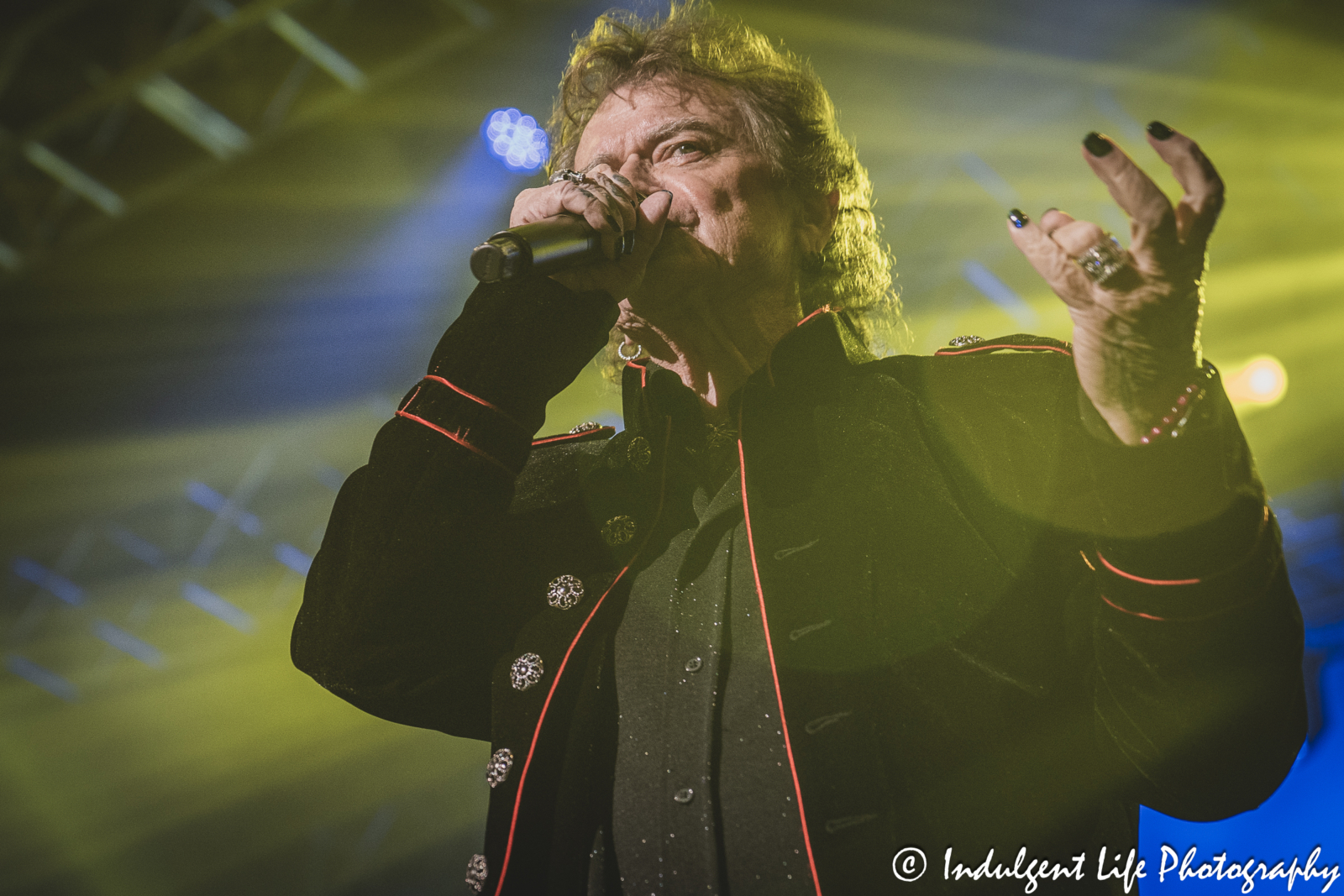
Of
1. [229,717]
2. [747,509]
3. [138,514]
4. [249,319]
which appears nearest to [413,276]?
[249,319]

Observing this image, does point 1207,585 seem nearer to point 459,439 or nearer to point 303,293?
point 459,439

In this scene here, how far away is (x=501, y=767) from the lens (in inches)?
39.6

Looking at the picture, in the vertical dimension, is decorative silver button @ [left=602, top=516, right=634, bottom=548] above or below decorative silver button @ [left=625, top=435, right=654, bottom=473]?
below

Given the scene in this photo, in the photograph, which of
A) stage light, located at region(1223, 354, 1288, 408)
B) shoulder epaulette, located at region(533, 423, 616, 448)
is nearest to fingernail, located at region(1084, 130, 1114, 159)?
shoulder epaulette, located at region(533, 423, 616, 448)

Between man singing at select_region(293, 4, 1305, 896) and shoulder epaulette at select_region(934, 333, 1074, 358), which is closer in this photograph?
man singing at select_region(293, 4, 1305, 896)

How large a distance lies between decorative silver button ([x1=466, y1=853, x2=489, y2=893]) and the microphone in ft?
2.14

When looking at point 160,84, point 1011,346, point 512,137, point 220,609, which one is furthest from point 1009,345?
point 220,609

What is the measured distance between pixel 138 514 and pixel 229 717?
5.11 feet

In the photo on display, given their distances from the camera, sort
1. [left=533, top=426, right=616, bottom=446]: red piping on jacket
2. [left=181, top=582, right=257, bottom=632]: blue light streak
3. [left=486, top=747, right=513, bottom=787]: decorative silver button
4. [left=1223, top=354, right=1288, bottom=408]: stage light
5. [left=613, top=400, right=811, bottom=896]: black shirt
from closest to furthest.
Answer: [left=613, top=400, right=811, bottom=896]: black shirt, [left=486, top=747, right=513, bottom=787]: decorative silver button, [left=533, top=426, right=616, bottom=446]: red piping on jacket, [left=1223, top=354, right=1288, bottom=408]: stage light, [left=181, top=582, right=257, bottom=632]: blue light streak

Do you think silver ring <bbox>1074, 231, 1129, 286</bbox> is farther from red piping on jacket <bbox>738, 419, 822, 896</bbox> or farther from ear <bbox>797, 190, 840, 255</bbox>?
ear <bbox>797, 190, 840, 255</bbox>

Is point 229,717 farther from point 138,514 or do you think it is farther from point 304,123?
point 304,123

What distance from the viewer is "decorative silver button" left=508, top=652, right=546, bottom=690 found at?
3.45ft

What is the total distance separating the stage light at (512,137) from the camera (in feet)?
13.7

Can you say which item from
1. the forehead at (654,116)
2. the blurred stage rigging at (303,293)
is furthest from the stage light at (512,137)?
the forehead at (654,116)
